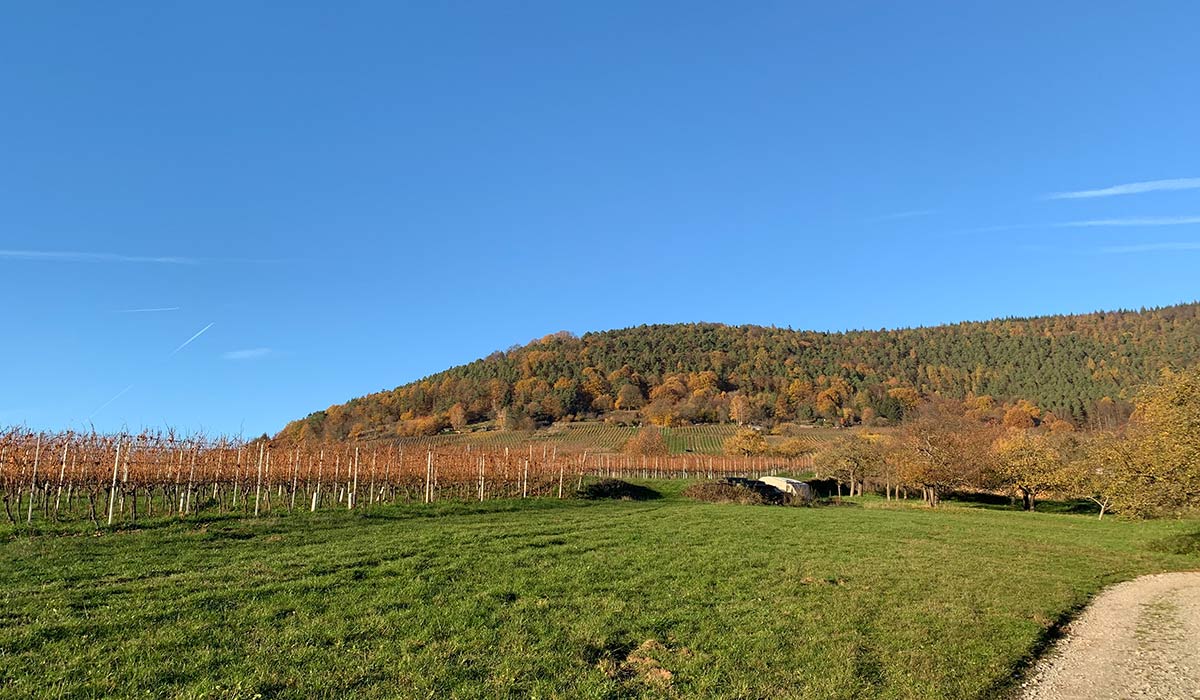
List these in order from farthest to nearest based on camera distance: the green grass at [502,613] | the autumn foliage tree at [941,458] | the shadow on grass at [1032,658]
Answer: the autumn foliage tree at [941,458] < the shadow on grass at [1032,658] < the green grass at [502,613]

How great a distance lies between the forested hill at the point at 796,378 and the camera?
139m

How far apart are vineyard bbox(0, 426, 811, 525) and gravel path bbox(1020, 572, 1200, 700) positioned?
24.3m

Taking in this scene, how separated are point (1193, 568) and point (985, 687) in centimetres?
1850

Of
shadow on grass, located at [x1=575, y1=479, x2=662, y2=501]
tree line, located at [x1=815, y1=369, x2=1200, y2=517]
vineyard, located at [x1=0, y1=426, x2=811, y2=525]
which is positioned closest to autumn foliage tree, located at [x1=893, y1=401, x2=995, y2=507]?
tree line, located at [x1=815, y1=369, x2=1200, y2=517]

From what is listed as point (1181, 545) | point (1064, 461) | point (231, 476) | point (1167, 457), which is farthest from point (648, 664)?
point (1064, 461)

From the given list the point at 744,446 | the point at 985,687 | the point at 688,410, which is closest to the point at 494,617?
the point at 985,687

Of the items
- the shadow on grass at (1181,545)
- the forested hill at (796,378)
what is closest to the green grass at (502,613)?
the shadow on grass at (1181,545)

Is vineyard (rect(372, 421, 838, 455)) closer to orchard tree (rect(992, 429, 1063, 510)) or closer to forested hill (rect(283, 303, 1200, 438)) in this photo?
forested hill (rect(283, 303, 1200, 438))

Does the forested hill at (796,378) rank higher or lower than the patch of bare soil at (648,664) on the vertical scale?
higher

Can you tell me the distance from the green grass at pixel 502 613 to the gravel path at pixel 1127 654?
1.64ft

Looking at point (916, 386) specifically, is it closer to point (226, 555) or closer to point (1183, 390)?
point (1183, 390)

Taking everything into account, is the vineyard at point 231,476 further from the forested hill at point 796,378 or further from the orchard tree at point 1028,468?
the forested hill at point 796,378

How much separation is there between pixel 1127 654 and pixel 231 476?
32830 mm

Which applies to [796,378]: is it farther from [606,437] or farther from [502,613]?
[502,613]
